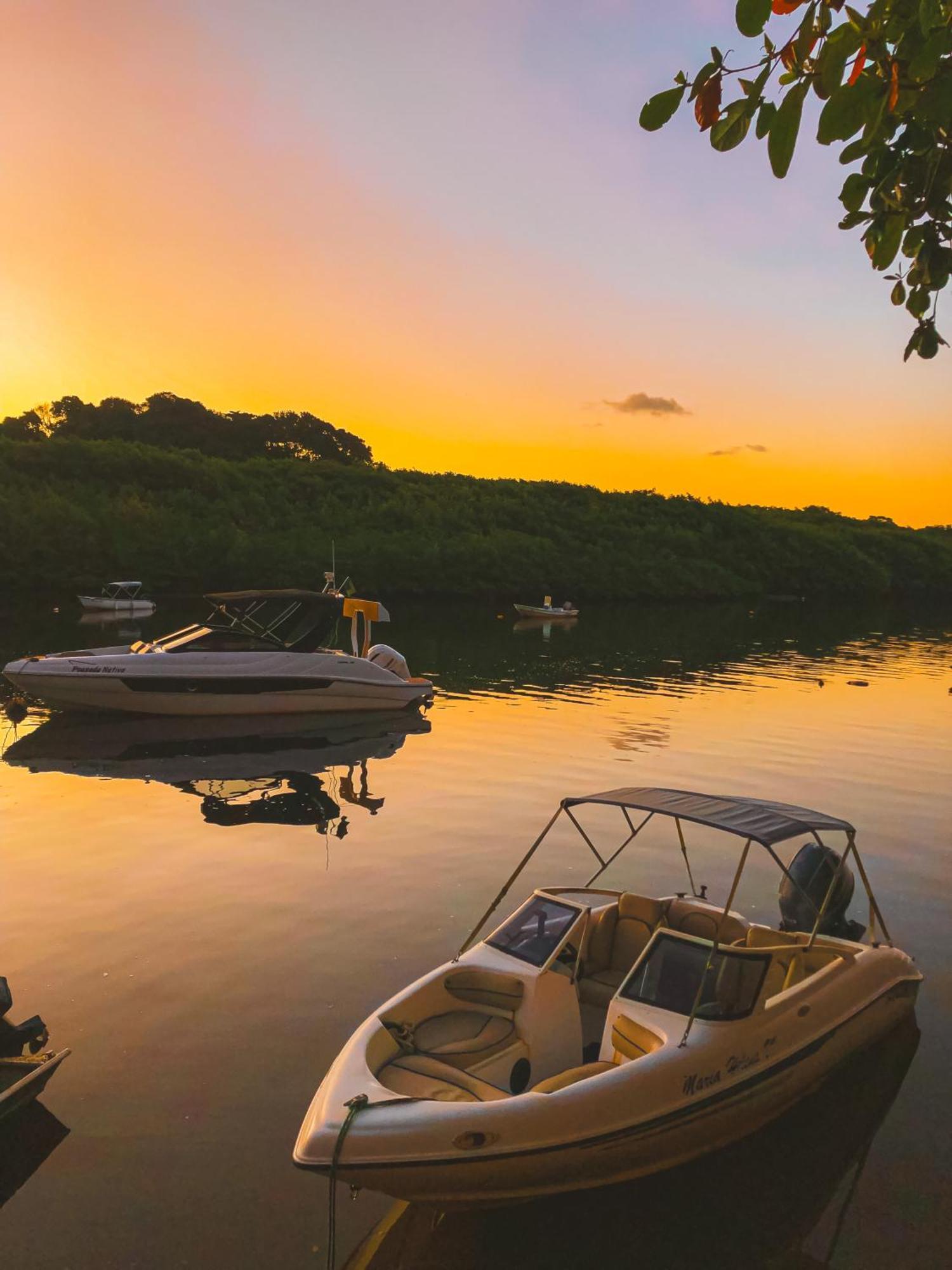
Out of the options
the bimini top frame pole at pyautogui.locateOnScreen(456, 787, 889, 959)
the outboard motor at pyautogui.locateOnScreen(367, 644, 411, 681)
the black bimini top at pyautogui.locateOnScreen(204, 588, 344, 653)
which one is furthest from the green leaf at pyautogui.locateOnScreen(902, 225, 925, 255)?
the outboard motor at pyautogui.locateOnScreen(367, 644, 411, 681)

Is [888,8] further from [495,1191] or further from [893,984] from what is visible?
[893,984]

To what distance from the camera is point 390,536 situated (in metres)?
106

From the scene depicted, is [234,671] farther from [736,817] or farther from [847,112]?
[847,112]

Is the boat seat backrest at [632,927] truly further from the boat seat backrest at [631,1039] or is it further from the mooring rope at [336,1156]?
the mooring rope at [336,1156]

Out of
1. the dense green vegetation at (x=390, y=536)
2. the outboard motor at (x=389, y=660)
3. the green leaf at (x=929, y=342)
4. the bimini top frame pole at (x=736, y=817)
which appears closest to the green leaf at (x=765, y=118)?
the green leaf at (x=929, y=342)

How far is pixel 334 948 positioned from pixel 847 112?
10.9m

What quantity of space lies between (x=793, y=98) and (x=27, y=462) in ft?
349

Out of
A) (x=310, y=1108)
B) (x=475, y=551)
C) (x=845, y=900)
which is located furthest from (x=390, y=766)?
(x=475, y=551)

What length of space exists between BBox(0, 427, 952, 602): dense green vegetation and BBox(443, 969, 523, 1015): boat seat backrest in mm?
82714

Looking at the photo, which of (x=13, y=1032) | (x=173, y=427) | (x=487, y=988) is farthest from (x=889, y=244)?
(x=173, y=427)

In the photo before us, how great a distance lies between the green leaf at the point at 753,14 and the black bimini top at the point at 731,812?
22.6 ft

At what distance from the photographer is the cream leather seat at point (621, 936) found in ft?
33.1

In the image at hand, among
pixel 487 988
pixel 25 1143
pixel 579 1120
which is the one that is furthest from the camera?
pixel 487 988

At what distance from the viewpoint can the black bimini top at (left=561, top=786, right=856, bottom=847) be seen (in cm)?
947
